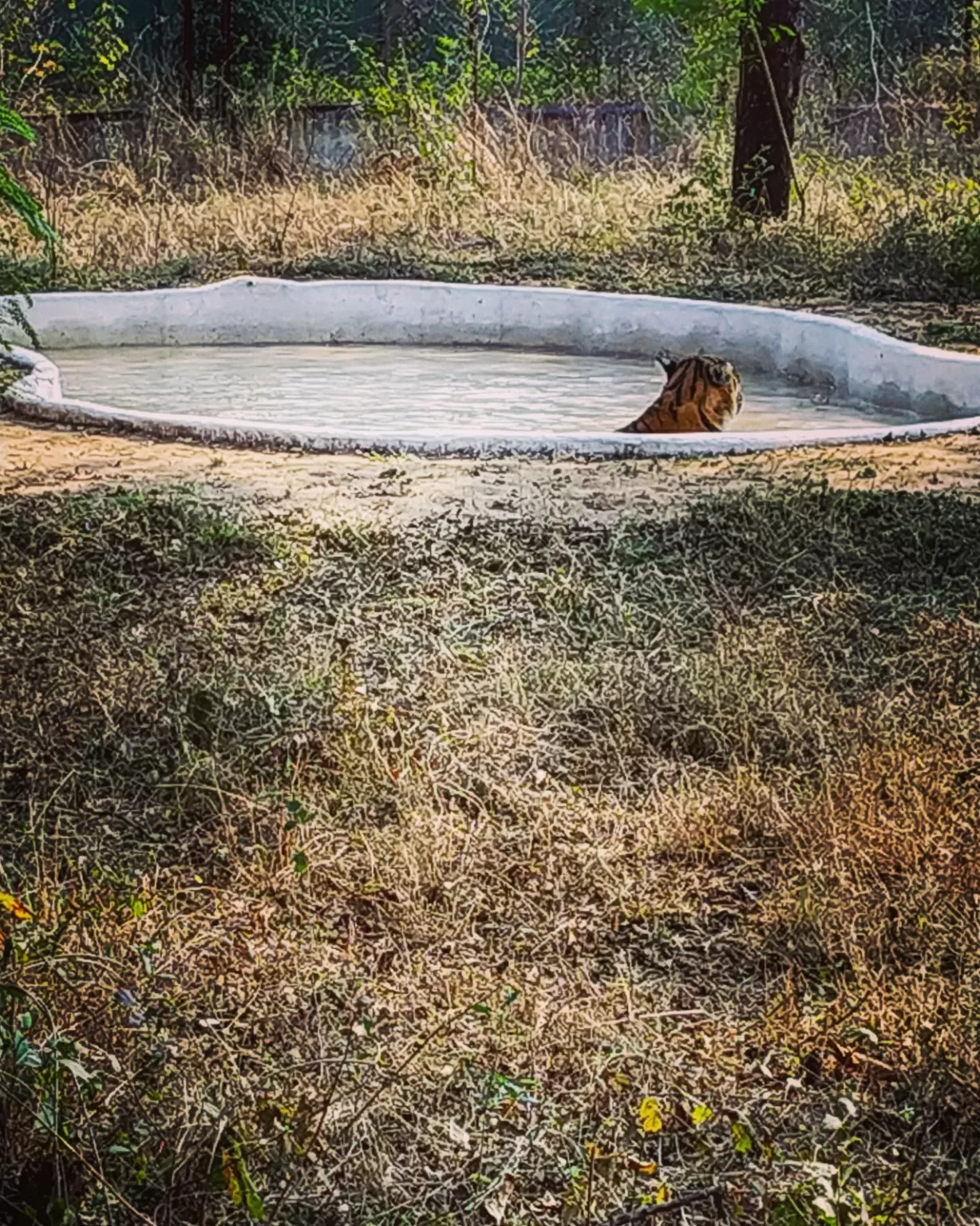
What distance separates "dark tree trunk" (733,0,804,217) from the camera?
1296 centimetres

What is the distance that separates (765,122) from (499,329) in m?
3.19

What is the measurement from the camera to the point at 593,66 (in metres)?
22.2

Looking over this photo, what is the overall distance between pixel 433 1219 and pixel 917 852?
128cm

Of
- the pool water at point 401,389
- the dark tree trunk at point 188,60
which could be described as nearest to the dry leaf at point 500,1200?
the pool water at point 401,389

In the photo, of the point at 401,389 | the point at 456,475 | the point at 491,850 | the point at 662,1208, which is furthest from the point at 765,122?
the point at 662,1208

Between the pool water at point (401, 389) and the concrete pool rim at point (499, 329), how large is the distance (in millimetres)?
134

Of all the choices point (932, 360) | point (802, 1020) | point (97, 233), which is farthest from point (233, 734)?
point (97, 233)

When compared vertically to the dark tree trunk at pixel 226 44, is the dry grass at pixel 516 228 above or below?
below

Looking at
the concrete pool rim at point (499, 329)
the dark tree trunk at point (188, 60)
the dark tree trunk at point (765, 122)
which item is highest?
the dark tree trunk at point (188, 60)

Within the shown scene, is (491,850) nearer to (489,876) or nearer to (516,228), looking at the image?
(489,876)

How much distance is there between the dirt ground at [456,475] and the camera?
591 centimetres

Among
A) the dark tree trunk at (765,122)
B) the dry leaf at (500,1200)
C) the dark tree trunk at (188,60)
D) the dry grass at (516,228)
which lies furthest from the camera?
the dark tree trunk at (188,60)

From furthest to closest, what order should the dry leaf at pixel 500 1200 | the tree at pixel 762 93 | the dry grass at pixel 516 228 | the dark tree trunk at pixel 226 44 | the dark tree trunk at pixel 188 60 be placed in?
the dark tree trunk at pixel 226 44 < the dark tree trunk at pixel 188 60 < the tree at pixel 762 93 < the dry grass at pixel 516 228 < the dry leaf at pixel 500 1200

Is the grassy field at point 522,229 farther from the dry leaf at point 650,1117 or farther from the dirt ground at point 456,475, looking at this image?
the dry leaf at point 650,1117
